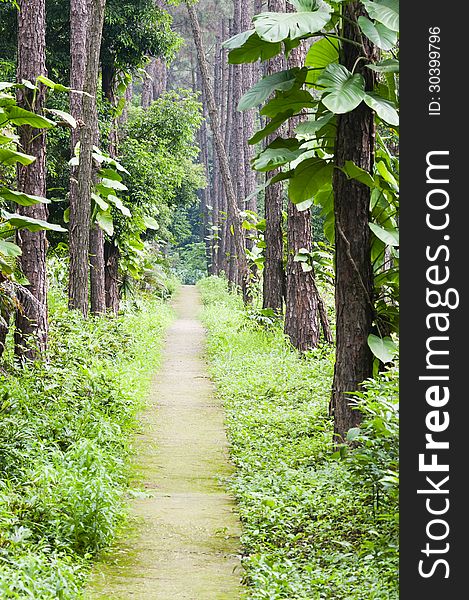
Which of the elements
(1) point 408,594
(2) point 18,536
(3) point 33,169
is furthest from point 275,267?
(1) point 408,594

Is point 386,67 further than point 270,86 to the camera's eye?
No

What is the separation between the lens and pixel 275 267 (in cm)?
1539

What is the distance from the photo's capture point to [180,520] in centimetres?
592

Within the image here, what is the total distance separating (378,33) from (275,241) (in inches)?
362

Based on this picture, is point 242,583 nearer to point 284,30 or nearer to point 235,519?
point 235,519

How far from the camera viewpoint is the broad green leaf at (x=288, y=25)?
19.1 ft

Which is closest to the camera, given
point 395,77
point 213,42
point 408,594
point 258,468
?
point 408,594

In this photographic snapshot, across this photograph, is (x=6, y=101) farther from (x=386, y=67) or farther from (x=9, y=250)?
(x=386, y=67)

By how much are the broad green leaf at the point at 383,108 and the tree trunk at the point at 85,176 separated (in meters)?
6.76

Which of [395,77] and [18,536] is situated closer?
[18,536]

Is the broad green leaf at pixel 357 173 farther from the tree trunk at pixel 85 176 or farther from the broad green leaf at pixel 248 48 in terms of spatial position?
the tree trunk at pixel 85 176

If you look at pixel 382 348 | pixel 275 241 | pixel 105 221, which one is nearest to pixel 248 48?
pixel 382 348

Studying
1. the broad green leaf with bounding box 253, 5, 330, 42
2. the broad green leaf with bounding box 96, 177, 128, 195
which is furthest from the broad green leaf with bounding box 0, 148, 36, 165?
the broad green leaf with bounding box 96, 177, 128, 195

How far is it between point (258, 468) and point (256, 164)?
2505 mm
